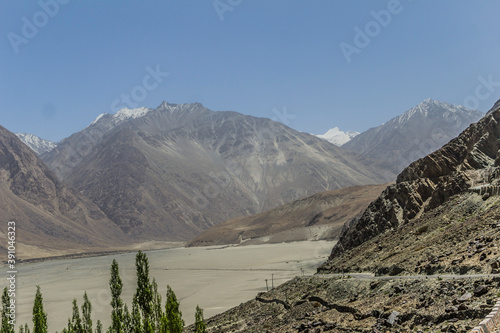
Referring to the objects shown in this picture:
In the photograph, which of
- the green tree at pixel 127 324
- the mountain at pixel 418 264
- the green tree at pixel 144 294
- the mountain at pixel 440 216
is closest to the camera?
the mountain at pixel 418 264

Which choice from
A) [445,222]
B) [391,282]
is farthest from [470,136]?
[391,282]

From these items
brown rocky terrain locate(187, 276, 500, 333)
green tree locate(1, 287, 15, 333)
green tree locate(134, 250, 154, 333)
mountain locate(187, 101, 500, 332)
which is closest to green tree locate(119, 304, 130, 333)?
green tree locate(134, 250, 154, 333)

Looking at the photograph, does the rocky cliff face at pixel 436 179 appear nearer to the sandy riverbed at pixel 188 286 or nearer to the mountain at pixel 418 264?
the mountain at pixel 418 264

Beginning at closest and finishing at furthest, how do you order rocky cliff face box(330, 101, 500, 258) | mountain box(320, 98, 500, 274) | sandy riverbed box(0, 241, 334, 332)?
mountain box(320, 98, 500, 274)
rocky cliff face box(330, 101, 500, 258)
sandy riverbed box(0, 241, 334, 332)

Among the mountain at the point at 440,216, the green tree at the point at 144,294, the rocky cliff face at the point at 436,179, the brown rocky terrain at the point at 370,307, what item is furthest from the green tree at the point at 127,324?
the rocky cliff face at the point at 436,179

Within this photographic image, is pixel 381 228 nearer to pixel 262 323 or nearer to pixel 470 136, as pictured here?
pixel 470 136

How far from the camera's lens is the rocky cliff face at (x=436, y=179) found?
170 ft

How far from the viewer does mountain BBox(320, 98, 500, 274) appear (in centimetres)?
3161

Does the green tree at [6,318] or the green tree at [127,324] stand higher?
the green tree at [6,318]

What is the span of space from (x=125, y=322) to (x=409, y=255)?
76.4 feet

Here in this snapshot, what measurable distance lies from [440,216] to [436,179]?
1333 centimetres

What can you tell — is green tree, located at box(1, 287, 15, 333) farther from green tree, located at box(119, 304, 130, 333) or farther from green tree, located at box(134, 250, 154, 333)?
green tree, located at box(134, 250, 154, 333)

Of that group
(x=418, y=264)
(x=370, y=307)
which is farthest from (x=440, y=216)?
(x=370, y=307)

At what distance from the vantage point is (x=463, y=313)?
20672mm
